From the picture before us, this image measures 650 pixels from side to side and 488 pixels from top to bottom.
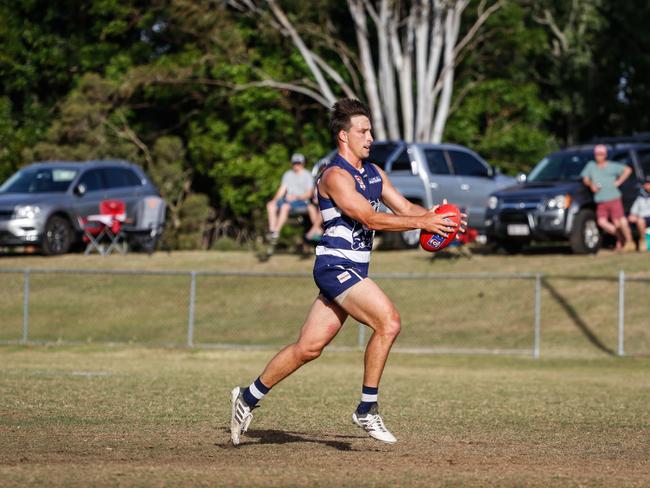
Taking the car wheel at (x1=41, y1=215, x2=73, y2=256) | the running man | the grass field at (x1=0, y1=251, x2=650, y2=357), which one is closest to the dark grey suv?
the grass field at (x1=0, y1=251, x2=650, y2=357)

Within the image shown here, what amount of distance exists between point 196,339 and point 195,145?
18378 millimetres

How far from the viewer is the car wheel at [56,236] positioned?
25.7 meters

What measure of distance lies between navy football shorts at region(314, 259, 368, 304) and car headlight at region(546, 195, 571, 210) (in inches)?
613

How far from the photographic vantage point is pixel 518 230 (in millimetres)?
24250

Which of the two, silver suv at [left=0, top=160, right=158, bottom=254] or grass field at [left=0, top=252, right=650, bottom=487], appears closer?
grass field at [left=0, top=252, right=650, bottom=487]

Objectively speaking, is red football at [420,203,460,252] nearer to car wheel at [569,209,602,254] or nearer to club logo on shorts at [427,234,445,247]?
club logo on shorts at [427,234,445,247]

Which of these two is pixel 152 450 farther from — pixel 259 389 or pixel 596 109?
pixel 596 109

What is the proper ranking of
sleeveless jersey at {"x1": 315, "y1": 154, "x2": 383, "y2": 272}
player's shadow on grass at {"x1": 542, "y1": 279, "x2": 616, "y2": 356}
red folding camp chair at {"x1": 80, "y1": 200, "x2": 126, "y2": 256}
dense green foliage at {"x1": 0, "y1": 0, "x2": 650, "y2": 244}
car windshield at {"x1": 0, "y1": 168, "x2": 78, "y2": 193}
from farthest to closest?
dense green foliage at {"x1": 0, "y1": 0, "x2": 650, "y2": 244} < car windshield at {"x1": 0, "y1": 168, "x2": 78, "y2": 193} < red folding camp chair at {"x1": 80, "y1": 200, "x2": 126, "y2": 256} < player's shadow on grass at {"x1": 542, "y1": 279, "x2": 616, "y2": 356} < sleeveless jersey at {"x1": 315, "y1": 154, "x2": 383, "y2": 272}

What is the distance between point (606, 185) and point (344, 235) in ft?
51.5

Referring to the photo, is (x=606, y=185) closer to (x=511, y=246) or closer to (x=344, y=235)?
(x=511, y=246)

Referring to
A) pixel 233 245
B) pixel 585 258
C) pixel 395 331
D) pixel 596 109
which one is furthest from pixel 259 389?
pixel 596 109

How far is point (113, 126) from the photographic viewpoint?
124ft

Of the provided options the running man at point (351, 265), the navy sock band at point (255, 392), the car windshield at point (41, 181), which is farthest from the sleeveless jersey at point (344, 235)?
the car windshield at point (41, 181)

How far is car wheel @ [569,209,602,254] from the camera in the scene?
24078 mm
